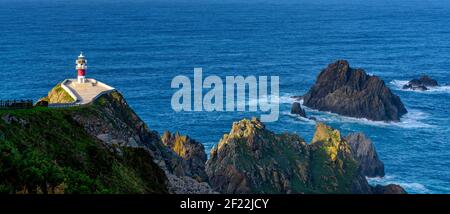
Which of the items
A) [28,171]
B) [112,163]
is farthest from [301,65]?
A: [28,171]

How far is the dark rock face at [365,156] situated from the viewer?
108 m

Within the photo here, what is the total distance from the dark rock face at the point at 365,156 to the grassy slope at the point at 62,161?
57568 millimetres

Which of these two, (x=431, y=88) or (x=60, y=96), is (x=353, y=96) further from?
(x=60, y=96)

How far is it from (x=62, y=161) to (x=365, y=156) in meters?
70.3

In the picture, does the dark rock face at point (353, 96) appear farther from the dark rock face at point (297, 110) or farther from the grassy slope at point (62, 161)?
the grassy slope at point (62, 161)

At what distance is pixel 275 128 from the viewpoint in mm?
132375

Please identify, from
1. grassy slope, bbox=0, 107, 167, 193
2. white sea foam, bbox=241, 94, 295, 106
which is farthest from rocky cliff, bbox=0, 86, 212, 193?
white sea foam, bbox=241, 94, 295, 106

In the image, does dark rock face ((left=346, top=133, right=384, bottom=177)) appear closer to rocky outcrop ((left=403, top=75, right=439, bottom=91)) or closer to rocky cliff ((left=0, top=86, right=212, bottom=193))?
rocky cliff ((left=0, top=86, right=212, bottom=193))

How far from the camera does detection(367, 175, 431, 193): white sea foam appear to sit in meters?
102

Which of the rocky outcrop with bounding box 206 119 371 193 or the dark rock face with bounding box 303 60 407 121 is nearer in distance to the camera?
the rocky outcrop with bounding box 206 119 371 193

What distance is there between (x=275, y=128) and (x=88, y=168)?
285ft

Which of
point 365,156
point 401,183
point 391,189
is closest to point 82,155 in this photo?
point 391,189

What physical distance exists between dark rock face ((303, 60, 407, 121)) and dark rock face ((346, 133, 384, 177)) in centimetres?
2874

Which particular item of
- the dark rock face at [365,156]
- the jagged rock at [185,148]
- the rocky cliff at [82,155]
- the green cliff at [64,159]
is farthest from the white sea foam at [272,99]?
the green cliff at [64,159]
